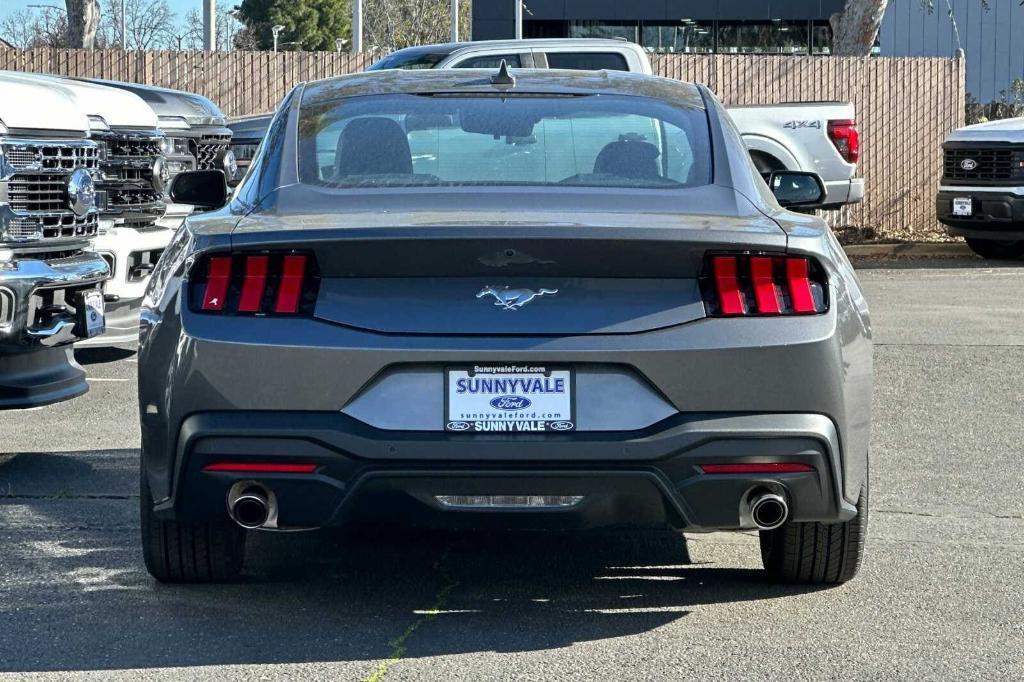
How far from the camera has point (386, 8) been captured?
68.3 meters

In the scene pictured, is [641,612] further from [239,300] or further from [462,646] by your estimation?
[239,300]

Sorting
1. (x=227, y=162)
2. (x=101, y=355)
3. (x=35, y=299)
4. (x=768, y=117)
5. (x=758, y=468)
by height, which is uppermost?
(x=768, y=117)

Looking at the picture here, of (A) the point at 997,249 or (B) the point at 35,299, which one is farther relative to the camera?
(A) the point at 997,249

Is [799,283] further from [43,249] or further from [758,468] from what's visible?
[43,249]

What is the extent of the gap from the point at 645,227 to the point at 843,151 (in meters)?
12.3

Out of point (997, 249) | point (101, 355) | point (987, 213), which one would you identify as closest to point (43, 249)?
point (101, 355)

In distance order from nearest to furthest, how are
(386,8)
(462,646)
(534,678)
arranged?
(534,678) < (462,646) < (386,8)

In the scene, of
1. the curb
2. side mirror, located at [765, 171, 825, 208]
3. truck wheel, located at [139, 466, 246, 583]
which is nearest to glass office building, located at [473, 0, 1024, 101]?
the curb

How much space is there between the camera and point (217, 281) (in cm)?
450

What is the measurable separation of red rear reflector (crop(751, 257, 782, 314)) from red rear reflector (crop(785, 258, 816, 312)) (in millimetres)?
55

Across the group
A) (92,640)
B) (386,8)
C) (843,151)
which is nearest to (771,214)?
(92,640)

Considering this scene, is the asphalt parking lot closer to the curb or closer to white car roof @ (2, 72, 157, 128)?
white car roof @ (2, 72, 157, 128)

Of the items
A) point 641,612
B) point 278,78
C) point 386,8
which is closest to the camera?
point 641,612

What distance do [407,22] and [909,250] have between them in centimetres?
4915
